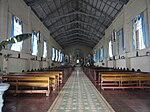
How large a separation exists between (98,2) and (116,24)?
2.63 meters

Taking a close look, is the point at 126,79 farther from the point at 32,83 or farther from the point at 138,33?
the point at 138,33

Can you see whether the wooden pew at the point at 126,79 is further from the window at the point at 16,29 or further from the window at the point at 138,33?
the window at the point at 16,29

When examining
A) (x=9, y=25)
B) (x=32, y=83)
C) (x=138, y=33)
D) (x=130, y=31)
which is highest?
(x=130, y=31)

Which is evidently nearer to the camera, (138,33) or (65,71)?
(138,33)

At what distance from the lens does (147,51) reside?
7.59 m

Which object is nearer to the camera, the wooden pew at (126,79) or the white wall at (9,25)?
the wooden pew at (126,79)

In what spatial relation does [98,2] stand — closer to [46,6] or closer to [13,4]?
[46,6]

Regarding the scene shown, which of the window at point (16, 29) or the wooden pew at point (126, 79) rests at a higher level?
the window at point (16, 29)

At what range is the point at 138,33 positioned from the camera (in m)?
9.05

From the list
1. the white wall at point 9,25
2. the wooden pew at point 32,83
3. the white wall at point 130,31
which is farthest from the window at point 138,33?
the white wall at point 9,25

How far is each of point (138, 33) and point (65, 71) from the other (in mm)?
6012

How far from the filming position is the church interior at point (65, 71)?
3.67 metres

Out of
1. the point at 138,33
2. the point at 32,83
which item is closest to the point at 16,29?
the point at 32,83

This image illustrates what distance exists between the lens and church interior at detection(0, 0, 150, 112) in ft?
12.1
